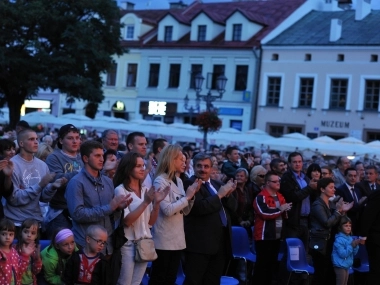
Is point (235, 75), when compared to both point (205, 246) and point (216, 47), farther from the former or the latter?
point (205, 246)

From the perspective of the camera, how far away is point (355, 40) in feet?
A: 128

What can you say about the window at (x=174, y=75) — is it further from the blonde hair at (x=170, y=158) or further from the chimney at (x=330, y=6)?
the blonde hair at (x=170, y=158)

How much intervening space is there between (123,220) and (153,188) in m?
0.48

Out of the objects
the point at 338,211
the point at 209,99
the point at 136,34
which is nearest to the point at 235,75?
the point at 136,34

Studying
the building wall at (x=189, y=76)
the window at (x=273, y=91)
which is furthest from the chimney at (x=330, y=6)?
the window at (x=273, y=91)

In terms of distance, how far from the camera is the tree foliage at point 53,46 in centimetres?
3262

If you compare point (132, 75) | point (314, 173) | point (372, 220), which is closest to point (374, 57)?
point (132, 75)

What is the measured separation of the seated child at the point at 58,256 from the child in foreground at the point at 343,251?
478 cm

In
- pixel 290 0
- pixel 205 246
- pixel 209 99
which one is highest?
pixel 290 0

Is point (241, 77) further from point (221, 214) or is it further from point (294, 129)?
point (221, 214)

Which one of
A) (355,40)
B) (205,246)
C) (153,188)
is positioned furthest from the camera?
(355,40)

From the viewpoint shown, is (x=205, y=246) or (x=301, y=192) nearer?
(x=205, y=246)

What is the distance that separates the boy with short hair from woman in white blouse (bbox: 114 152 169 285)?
421 millimetres

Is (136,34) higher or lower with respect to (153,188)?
higher
